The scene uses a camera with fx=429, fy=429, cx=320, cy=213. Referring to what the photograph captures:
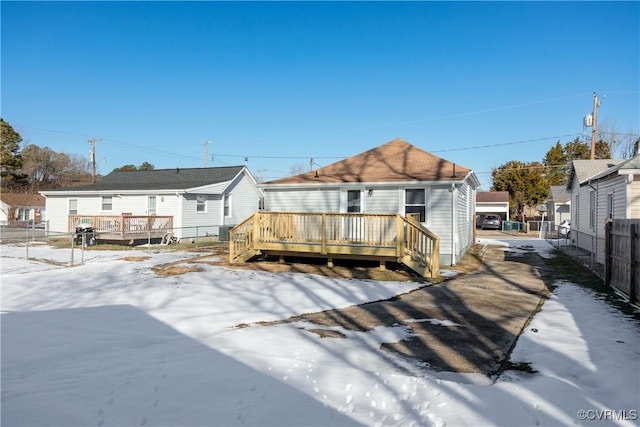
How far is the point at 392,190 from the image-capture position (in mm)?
14203

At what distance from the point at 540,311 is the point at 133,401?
22.2 ft

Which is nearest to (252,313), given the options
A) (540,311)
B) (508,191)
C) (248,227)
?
(540,311)

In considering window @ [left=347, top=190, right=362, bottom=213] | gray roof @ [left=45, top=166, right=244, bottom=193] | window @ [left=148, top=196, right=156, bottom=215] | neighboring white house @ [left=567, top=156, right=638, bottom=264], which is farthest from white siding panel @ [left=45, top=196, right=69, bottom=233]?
neighboring white house @ [left=567, top=156, right=638, bottom=264]

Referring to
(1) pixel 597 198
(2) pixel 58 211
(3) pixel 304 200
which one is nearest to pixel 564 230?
(1) pixel 597 198

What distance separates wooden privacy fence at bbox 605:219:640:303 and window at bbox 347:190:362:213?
723 cm

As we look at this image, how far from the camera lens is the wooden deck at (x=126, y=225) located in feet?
63.7

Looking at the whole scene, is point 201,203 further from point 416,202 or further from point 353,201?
point 416,202

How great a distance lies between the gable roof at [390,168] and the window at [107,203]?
1271 cm

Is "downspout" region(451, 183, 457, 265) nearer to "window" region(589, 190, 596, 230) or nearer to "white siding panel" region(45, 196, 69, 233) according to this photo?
"window" region(589, 190, 596, 230)

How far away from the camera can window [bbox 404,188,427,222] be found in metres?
13.9

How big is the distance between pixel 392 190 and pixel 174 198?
1249cm

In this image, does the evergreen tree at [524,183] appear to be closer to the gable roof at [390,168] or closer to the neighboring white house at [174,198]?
the neighboring white house at [174,198]

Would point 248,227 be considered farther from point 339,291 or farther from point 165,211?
point 165,211

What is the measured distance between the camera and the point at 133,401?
3.57 m
